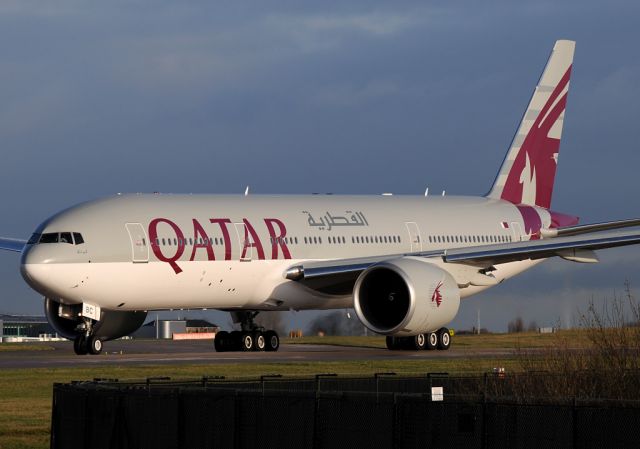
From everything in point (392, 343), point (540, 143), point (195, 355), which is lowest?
point (195, 355)

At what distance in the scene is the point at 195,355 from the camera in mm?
40781

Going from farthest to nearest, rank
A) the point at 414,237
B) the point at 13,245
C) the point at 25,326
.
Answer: the point at 25,326, the point at 414,237, the point at 13,245

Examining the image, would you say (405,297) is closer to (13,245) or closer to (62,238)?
(62,238)

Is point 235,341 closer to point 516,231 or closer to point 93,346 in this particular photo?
point 93,346

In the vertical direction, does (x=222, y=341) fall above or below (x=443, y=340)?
below

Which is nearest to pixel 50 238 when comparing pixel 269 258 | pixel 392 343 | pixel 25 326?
pixel 269 258

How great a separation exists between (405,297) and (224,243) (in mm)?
5473

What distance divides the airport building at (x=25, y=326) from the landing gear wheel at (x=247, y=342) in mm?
40511

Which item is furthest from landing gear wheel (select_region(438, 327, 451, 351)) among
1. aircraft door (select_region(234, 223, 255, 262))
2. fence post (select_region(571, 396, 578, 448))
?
fence post (select_region(571, 396, 578, 448))

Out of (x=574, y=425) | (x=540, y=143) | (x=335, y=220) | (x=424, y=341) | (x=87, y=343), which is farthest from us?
(x=540, y=143)

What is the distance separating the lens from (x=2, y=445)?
69.4ft

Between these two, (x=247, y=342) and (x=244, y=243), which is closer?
(x=244, y=243)

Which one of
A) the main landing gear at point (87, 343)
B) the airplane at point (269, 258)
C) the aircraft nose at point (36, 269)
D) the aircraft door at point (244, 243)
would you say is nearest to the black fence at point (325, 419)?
the aircraft nose at point (36, 269)

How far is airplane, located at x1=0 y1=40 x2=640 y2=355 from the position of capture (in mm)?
38219
